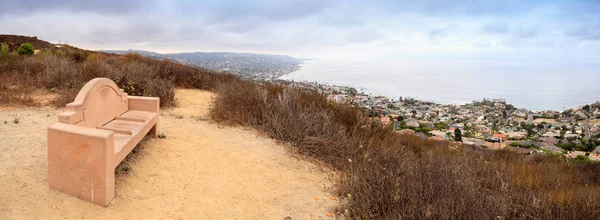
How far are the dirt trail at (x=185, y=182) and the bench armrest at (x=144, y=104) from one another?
58 cm

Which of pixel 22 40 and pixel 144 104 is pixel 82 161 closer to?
pixel 144 104

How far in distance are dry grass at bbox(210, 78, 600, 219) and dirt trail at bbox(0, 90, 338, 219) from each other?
1.68 feet

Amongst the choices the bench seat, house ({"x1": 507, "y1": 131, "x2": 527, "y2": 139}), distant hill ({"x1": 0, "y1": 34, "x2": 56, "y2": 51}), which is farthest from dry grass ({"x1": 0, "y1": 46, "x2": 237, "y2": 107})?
distant hill ({"x1": 0, "y1": 34, "x2": 56, "y2": 51})

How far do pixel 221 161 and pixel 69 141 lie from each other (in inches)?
84.0

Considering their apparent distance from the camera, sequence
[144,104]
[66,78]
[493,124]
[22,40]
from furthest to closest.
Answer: [22,40]
[493,124]
[66,78]
[144,104]

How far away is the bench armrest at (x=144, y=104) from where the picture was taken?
5.52 m

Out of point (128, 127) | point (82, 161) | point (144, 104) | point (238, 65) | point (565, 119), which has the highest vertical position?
point (238, 65)

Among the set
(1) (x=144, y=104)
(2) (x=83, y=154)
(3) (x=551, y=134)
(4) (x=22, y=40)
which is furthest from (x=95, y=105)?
(4) (x=22, y=40)

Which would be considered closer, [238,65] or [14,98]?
[14,98]

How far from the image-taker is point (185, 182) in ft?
13.7

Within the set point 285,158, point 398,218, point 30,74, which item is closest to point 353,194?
point 398,218

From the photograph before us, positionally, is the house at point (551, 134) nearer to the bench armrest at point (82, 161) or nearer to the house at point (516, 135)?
the house at point (516, 135)

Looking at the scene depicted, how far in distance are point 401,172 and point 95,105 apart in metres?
3.92

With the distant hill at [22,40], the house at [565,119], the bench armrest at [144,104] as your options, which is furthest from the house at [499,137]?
the distant hill at [22,40]
